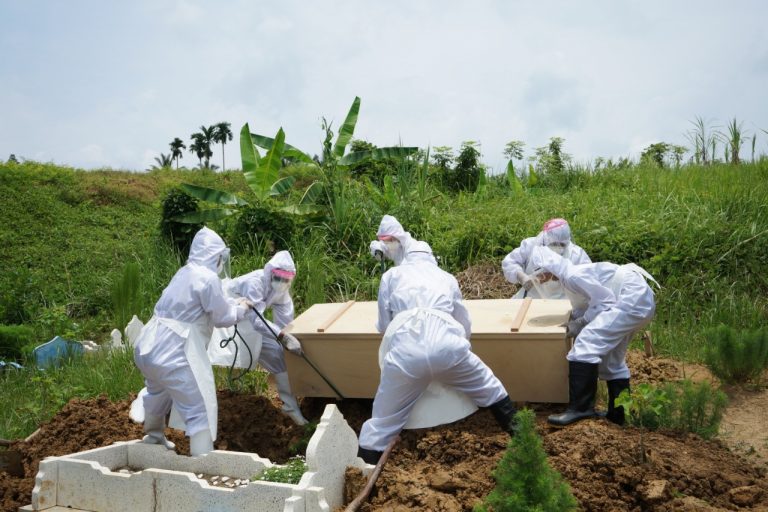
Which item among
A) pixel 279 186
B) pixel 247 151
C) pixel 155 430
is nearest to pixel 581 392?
pixel 155 430

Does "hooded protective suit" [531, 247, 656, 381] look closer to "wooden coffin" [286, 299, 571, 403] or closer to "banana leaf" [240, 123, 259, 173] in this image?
"wooden coffin" [286, 299, 571, 403]

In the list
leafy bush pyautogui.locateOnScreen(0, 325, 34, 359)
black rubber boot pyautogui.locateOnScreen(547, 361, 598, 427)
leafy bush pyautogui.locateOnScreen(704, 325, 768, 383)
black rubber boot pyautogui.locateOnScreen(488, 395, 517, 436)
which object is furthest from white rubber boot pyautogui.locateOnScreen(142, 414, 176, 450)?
leafy bush pyautogui.locateOnScreen(0, 325, 34, 359)

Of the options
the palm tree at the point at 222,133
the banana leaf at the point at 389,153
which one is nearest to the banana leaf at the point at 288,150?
the banana leaf at the point at 389,153

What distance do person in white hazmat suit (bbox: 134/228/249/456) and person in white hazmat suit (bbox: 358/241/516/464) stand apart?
130cm

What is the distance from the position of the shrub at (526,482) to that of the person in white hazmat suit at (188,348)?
287 centimetres

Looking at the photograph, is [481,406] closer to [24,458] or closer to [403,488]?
[403,488]

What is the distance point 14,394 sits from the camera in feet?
28.9

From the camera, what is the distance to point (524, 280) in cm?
823

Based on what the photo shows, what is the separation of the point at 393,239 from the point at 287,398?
1770 millimetres

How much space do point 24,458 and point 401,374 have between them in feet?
11.4

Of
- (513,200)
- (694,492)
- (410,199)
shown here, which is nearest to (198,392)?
(694,492)

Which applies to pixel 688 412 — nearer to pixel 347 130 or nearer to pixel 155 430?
pixel 155 430

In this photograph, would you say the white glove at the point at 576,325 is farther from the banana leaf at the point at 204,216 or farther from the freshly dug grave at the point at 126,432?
the banana leaf at the point at 204,216

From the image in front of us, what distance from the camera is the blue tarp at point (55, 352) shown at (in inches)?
375
